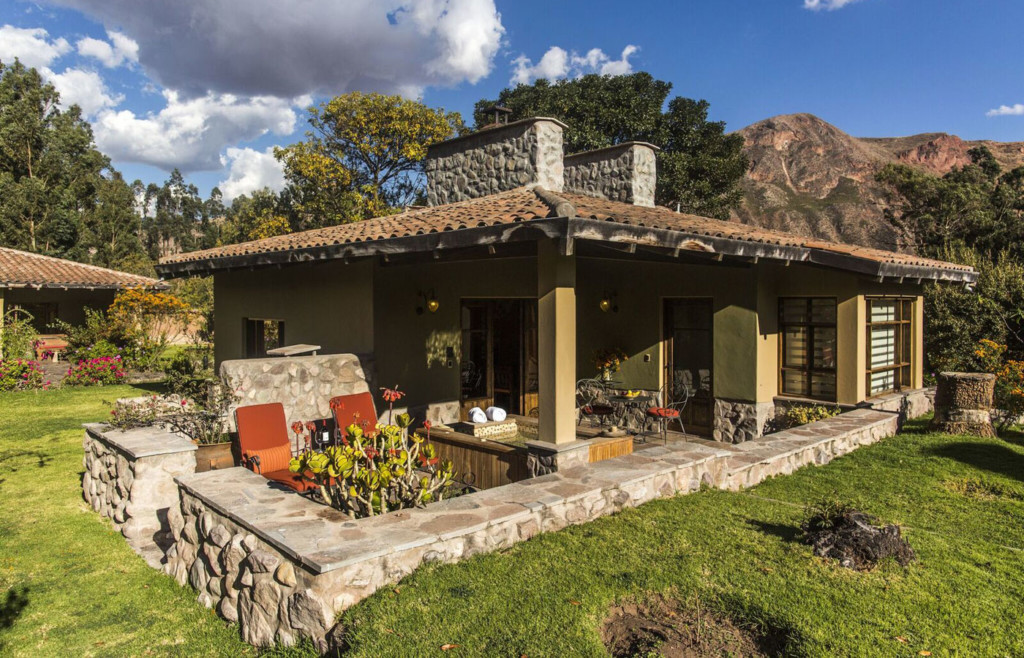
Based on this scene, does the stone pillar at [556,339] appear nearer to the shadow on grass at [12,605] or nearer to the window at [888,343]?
the shadow on grass at [12,605]

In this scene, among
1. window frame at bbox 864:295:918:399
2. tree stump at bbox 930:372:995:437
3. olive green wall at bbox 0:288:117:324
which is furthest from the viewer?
olive green wall at bbox 0:288:117:324

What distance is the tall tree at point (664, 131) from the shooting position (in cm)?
2953

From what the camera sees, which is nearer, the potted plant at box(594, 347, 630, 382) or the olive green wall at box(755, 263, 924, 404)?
the olive green wall at box(755, 263, 924, 404)

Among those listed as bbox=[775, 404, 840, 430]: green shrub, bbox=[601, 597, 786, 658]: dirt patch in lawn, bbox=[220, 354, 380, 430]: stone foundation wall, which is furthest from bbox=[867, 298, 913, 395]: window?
bbox=[601, 597, 786, 658]: dirt patch in lawn

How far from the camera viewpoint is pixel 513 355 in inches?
437

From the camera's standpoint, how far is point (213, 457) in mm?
7457

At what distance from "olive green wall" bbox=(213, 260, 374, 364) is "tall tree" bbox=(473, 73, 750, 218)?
19748 millimetres

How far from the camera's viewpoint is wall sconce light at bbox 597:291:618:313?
35.1 feet

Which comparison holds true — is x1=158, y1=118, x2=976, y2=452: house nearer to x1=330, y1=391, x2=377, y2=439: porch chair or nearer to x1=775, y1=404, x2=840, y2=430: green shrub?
x1=775, y1=404, x2=840, y2=430: green shrub

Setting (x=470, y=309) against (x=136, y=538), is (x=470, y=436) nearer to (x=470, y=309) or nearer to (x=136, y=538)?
(x=470, y=309)

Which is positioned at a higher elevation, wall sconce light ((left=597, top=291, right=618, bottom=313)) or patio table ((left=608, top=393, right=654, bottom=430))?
wall sconce light ((left=597, top=291, right=618, bottom=313))

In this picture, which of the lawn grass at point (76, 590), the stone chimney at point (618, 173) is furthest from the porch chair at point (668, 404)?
the lawn grass at point (76, 590)

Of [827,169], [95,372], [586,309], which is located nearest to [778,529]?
[586,309]

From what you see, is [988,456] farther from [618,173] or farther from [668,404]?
[618,173]
